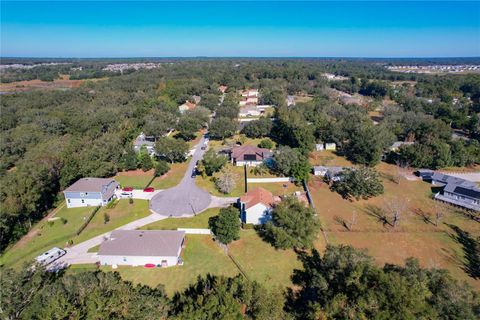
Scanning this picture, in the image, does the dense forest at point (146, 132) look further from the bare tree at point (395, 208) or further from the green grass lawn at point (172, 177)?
the bare tree at point (395, 208)

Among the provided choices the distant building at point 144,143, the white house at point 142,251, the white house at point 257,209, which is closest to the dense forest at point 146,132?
the distant building at point 144,143

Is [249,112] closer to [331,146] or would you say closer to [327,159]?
[331,146]

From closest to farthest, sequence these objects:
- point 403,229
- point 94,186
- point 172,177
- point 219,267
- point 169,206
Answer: point 219,267 → point 403,229 → point 169,206 → point 94,186 → point 172,177

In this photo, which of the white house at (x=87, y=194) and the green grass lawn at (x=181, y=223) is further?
the white house at (x=87, y=194)

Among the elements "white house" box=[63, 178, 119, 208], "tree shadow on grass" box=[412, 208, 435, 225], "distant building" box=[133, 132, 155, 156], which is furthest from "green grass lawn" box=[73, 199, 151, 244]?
"tree shadow on grass" box=[412, 208, 435, 225]

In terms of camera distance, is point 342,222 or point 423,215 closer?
point 342,222

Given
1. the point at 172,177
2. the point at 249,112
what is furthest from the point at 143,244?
the point at 249,112

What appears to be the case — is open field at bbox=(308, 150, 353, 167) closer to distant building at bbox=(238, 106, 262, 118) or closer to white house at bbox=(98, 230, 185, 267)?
white house at bbox=(98, 230, 185, 267)
